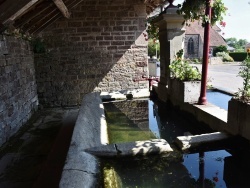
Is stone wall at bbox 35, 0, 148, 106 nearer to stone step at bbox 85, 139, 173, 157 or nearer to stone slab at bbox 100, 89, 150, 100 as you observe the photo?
stone slab at bbox 100, 89, 150, 100

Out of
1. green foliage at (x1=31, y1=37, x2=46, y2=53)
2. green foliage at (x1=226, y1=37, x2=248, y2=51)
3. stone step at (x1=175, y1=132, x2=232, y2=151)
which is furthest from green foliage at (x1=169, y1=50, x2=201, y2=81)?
green foliage at (x1=226, y1=37, x2=248, y2=51)

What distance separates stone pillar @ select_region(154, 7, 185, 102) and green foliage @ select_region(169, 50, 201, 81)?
0.21m

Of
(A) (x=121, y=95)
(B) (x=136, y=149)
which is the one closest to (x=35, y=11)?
(A) (x=121, y=95)

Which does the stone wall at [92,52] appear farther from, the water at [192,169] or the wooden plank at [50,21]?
the water at [192,169]

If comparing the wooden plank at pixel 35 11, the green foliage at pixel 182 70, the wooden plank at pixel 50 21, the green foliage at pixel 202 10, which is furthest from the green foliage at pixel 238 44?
the wooden plank at pixel 35 11

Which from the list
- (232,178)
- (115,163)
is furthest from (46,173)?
(232,178)

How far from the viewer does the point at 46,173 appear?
229 centimetres

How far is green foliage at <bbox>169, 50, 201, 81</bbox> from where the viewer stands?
150 inches

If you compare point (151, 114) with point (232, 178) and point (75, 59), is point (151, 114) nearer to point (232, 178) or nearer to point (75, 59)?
point (232, 178)

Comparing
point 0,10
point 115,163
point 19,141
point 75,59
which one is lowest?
point 19,141

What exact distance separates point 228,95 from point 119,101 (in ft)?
7.19

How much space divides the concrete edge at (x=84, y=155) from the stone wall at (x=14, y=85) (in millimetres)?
1390

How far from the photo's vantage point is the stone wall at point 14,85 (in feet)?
11.5

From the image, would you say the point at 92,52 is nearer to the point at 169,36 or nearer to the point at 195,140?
the point at 169,36
